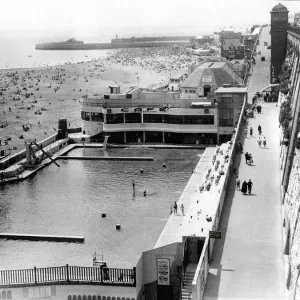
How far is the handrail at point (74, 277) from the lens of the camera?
2200 cm

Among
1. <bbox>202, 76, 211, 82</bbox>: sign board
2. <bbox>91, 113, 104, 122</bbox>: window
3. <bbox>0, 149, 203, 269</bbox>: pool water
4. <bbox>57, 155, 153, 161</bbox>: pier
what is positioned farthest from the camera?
<bbox>202, 76, 211, 82</bbox>: sign board

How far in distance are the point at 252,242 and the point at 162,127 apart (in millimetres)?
30825

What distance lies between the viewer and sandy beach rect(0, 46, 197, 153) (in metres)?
74.1

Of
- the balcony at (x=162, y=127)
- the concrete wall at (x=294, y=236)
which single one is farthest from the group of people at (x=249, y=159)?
the balcony at (x=162, y=127)

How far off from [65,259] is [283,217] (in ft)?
33.6

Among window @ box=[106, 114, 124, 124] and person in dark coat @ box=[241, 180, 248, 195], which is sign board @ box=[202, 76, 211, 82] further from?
person in dark coat @ box=[241, 180, 248, 195]

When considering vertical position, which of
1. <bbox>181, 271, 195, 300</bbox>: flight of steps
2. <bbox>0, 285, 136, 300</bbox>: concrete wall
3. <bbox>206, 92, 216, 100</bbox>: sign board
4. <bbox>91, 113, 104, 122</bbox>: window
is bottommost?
<bbox>0, 285, 136, 300</bbox>: concrete wall

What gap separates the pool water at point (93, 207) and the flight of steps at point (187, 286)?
5370 mm

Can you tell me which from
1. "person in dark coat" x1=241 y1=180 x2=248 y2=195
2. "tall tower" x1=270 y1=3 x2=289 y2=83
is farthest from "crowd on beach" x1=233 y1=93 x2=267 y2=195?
"tall tower" x1=270 y1=3 x2=289 y2=83

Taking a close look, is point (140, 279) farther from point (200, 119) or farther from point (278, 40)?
point (278, 40)

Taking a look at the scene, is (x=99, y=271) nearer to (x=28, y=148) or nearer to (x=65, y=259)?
(x=65, y=259)

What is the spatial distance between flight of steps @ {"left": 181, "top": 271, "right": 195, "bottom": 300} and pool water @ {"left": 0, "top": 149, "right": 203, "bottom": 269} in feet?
17.6

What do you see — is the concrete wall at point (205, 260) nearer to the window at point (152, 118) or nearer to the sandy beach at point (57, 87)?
the window at point (152, 118)

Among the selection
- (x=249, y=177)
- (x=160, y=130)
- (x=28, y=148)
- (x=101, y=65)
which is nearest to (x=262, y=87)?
(x=160, y=130)
